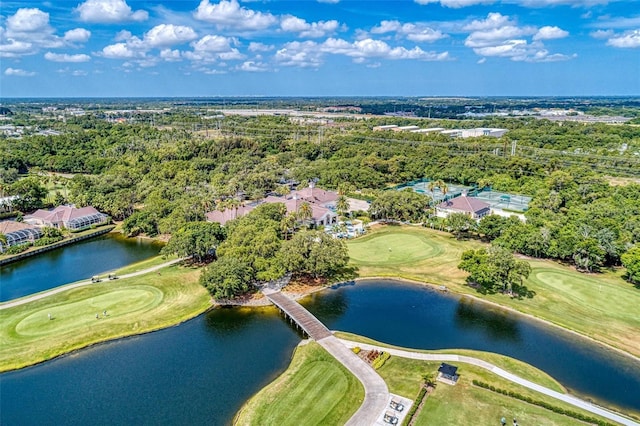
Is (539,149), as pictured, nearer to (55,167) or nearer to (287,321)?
(287,321)

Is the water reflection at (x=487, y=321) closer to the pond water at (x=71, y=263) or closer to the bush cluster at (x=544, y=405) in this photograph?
the bush cluster at (x=544, y=405)

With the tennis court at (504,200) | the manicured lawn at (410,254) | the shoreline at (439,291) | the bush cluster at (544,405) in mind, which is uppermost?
the tennis court at (504,200)

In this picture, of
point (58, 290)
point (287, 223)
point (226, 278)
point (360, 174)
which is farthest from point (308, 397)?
→ point (360, 174)

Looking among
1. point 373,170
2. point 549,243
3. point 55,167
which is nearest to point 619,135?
point 373,170

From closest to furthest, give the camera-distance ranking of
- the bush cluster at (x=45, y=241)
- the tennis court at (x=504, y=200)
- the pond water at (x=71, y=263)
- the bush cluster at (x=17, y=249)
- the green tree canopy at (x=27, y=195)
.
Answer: the pond water at (x=71, y=263), the bush cluster at (x=17, y=249), the bush cluster at (x=45, y=241), the green tree canopy at (x=27, y=195), the tennis court at (x=504, y=200)

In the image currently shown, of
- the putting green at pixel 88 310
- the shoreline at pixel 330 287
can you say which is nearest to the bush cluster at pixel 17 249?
the putting green at pixel 88 310

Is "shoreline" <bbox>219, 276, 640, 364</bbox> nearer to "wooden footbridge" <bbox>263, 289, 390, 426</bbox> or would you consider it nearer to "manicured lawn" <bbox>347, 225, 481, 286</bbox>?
"manicured lawn" <bbox>347, 225, 481, 286</bbox>

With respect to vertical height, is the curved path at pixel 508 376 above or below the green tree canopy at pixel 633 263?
below
